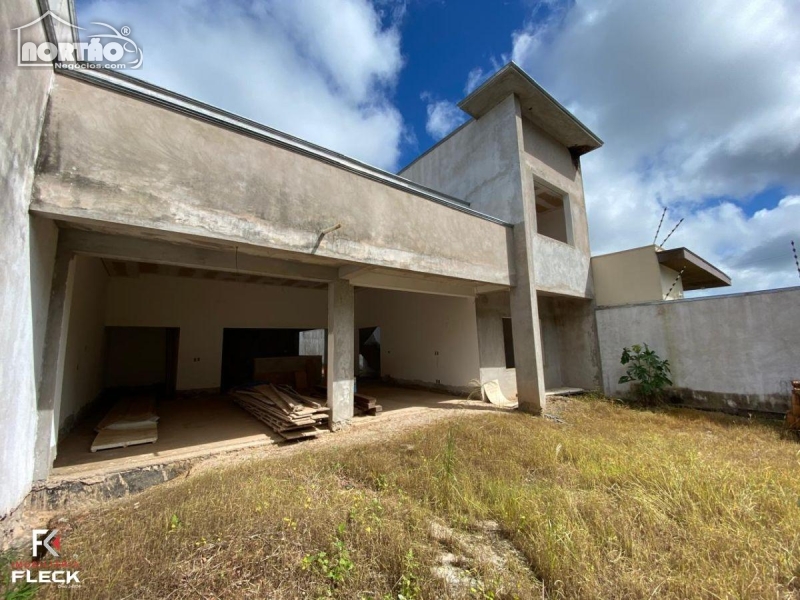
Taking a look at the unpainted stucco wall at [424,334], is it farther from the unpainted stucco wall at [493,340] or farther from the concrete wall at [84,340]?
the concrete wall at [84,340]

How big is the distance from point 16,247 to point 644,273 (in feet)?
39.8

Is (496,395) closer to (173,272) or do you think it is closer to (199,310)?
(199,310)

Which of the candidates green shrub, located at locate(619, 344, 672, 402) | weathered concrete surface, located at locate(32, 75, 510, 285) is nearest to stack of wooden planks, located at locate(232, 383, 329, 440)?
weathered concrete surface, located at locate(32, 75, 510, 285)

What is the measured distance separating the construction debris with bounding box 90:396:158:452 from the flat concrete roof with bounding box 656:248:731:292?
12367mm

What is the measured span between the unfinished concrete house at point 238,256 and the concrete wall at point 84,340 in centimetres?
7

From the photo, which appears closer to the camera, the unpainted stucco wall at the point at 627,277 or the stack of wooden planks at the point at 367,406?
the stack of wooden planks at the point at 367,406

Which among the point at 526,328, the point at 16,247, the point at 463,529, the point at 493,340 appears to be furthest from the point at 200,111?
the point at 493,340

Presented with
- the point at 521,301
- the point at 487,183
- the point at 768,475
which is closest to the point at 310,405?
the point at 521,301

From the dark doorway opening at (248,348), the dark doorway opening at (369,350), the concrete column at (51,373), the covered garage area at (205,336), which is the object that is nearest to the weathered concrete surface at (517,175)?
the covered garage area at (205,336)

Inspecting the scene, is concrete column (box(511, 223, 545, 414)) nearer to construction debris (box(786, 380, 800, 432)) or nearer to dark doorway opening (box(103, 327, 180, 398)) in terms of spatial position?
construction debris (box(786, 380, 800, 432))

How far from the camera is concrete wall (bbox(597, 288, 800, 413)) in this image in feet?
23.1

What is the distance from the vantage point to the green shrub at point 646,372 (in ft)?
27.3

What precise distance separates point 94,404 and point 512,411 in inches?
383

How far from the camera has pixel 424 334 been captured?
35.1ft
